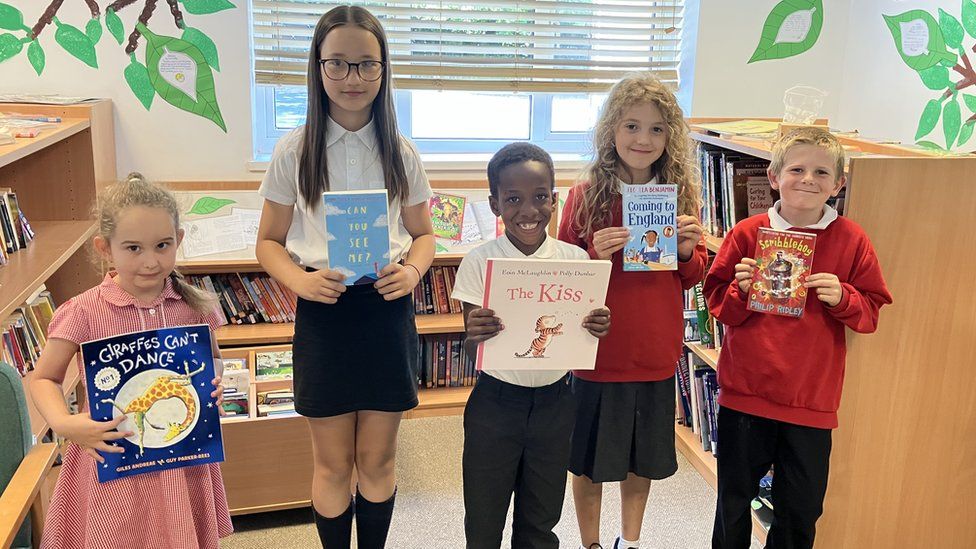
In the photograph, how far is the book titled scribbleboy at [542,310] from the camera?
1618 mm

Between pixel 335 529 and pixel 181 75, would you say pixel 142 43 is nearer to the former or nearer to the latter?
pixel 181 75

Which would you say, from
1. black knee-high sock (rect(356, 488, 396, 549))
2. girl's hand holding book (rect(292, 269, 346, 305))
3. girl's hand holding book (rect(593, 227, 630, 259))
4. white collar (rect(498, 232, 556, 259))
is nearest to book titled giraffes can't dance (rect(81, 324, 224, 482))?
girl's hand holding book (rect(292, 269, 346, 305))

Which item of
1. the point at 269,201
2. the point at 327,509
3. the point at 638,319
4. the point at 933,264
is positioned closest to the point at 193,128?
the point at 269,201

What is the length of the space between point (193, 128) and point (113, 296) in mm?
1969

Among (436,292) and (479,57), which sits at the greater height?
(479,57)

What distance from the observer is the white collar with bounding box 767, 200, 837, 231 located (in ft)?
6.23

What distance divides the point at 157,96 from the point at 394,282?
2.10 m

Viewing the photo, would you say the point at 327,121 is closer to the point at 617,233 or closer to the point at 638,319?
the point at 617,233

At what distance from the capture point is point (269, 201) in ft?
5.74

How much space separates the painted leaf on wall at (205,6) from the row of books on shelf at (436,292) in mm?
1416

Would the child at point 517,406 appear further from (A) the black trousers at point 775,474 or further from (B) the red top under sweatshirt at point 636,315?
(A) the black trousers at point 775,474

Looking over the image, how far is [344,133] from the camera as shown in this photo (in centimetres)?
173

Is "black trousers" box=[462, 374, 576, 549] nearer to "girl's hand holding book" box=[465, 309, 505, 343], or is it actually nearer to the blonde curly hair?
"girl's hand holding book" box=[465, 309, 505, 343]

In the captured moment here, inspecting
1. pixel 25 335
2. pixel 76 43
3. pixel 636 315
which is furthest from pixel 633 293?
pixel 76 43
